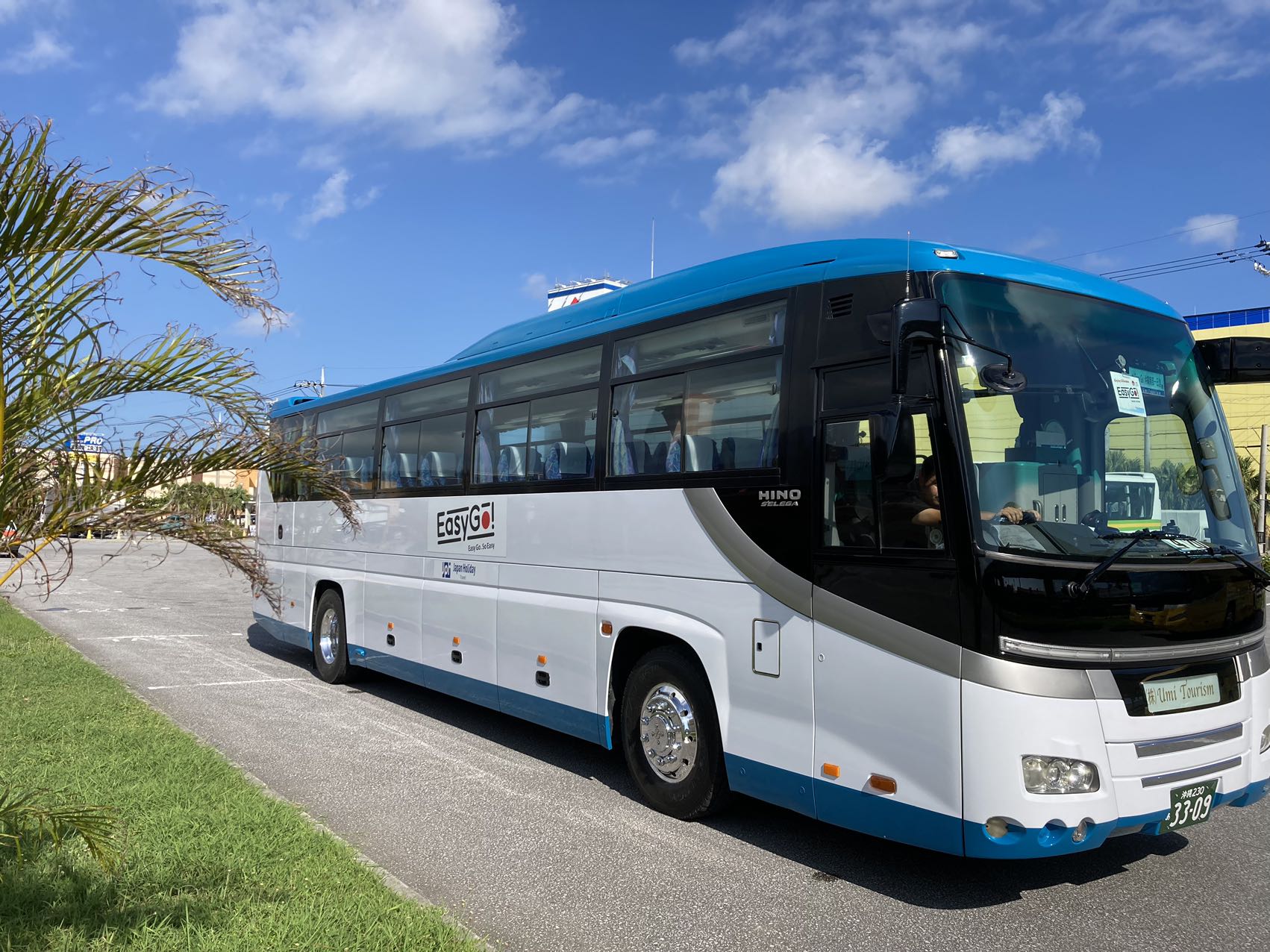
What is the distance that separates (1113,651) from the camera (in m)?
4.63

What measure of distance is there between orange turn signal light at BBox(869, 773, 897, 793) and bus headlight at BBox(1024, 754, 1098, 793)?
668 mm

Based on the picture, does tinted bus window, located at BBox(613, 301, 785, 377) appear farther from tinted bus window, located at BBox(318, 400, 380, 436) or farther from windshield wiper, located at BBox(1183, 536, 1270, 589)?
tinted bus window, located at BBox(318, 400, 380, 436)

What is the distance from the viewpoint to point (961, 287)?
16.6 feet

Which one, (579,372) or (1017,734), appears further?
(579,372)

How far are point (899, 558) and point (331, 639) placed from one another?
27.6 ft

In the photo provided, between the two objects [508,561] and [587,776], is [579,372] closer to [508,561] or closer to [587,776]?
[508,561]

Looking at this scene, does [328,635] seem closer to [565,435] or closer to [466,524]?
[466,524]

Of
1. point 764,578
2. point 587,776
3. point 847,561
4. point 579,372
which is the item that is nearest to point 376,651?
point 587,776

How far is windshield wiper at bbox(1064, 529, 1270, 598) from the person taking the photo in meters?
4.57

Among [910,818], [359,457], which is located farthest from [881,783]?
[359,457]

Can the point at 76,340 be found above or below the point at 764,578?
above

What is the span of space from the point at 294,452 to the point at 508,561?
3.80 meters

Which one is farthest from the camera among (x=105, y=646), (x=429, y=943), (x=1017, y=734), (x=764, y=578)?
(x=105, y=646)

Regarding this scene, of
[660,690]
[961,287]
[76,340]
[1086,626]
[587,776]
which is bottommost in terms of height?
[587,776]
